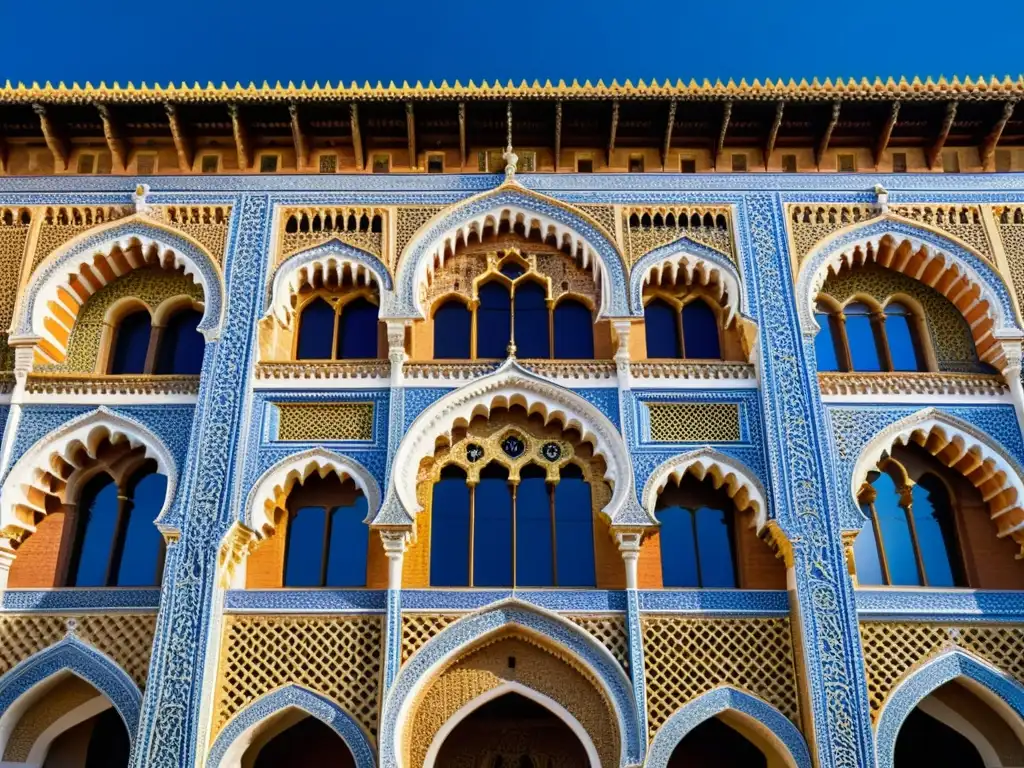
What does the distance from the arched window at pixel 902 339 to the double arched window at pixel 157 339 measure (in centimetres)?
837

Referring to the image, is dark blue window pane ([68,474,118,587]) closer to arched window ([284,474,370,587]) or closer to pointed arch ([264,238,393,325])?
arched window ([284,474,370,587])

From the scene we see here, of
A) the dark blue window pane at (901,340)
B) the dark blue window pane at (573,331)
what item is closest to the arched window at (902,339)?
the dark blue window pane at (901,340)

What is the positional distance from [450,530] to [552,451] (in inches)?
57.1

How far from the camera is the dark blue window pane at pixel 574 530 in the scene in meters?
10.6

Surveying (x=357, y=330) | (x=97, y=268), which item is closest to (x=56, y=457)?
(x=97, y=268)

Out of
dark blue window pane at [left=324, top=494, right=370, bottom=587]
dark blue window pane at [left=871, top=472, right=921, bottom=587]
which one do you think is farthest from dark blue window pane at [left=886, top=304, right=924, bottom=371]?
dark blue window pane at [left=324, top=494, right=370, bottom=587]

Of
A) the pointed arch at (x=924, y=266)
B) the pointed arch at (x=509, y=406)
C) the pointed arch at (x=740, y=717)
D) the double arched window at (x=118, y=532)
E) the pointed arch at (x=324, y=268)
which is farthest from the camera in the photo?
the pointed arch at (x=324, y=268)

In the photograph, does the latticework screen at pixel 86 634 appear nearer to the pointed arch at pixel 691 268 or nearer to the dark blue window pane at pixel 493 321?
the dark blue window pane at pixel 493 321

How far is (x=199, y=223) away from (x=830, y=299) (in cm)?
789

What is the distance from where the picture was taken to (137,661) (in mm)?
9906

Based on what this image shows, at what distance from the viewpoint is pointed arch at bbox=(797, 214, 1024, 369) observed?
1140cm

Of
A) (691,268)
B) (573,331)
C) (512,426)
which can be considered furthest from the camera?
(573,331)

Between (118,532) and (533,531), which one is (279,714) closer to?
(118,532)

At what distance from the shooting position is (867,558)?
1076 cm
